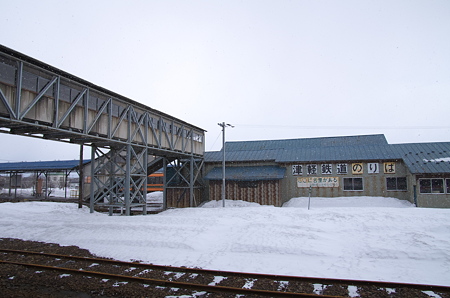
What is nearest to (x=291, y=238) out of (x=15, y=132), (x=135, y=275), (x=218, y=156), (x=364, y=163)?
(x=135, y=275)

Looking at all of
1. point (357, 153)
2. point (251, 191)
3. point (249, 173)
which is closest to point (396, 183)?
point (357, 153)

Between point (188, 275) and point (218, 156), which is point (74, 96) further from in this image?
point (218, 156)

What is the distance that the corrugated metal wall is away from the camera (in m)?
28.9

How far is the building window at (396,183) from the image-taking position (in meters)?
27.1

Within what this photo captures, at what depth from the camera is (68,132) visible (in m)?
16.2

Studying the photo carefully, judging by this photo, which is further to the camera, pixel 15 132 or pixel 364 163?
pixel 364 163

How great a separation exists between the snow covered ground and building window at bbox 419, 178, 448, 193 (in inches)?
222

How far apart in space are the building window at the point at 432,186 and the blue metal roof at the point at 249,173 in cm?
1123

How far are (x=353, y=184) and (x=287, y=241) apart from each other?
18.0 m

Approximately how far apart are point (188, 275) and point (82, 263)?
4.13 m

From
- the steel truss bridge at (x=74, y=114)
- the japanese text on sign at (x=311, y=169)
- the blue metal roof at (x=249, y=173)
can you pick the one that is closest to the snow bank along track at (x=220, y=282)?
the steel truss bridge at (x=74, y=114)

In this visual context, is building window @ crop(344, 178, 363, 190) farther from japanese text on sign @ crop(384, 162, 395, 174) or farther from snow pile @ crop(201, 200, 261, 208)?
snow pile @ crop(201, 200, 261, 208)

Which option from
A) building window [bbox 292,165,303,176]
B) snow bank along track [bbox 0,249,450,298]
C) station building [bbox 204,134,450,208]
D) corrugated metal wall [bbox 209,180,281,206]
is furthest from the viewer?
building window [bbox 292,165,303,176]

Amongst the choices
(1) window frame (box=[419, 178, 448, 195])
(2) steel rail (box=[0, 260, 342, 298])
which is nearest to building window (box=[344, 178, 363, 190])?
(1) window frame (box=[419, 178, 448, 195])
